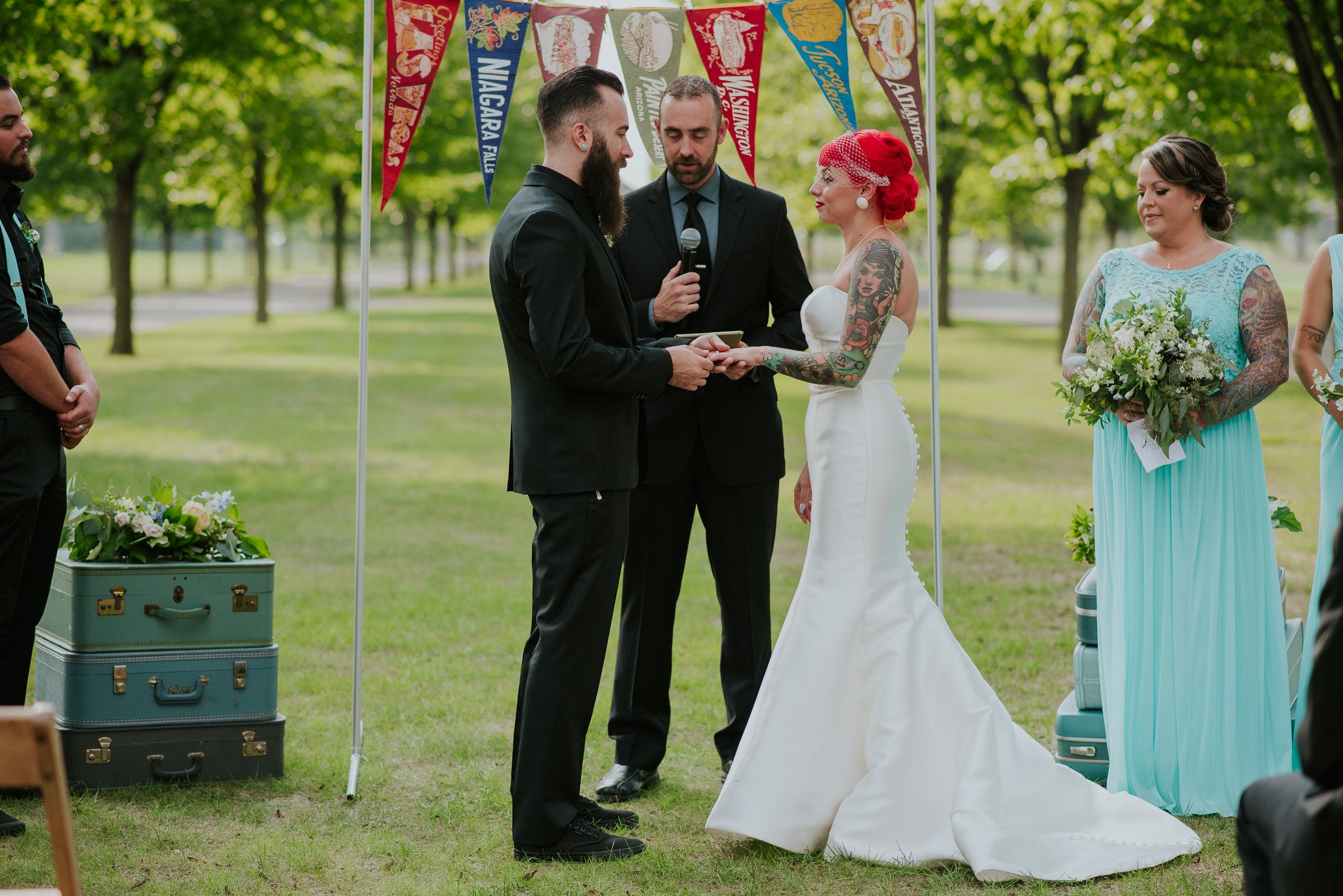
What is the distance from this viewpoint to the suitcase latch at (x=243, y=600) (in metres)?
5.00

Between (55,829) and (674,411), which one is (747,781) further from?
(55,829)

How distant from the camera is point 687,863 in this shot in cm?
412

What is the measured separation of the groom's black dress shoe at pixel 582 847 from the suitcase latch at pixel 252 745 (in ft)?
4.48

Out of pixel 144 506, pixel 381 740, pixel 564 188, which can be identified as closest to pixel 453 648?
pixel 381 740

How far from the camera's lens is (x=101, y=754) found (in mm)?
4773

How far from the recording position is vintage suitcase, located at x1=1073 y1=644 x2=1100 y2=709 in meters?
5.01

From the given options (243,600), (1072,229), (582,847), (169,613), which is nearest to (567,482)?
(582,847)

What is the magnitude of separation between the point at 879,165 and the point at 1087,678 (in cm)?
231

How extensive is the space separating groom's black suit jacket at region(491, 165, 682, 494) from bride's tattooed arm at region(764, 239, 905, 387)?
1.87 ft

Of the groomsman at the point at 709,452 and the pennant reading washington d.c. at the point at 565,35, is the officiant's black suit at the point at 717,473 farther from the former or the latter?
the pennant reading washington d.c. at the point at 565,35

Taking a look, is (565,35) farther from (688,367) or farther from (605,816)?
(605,816)

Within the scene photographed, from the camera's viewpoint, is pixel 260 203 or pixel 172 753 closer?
pixel 172 753

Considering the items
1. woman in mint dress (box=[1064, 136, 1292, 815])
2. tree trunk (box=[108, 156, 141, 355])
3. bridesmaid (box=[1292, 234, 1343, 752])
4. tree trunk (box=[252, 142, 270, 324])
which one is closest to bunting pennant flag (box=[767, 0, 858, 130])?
woman in mint dress (box=[1064, 136, 1292, 815])

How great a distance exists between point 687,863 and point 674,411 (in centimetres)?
175
